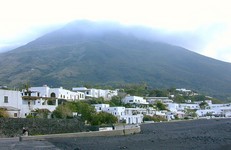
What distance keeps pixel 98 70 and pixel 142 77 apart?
1565 centimetres

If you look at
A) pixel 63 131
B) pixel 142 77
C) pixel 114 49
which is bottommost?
pixel 63 131

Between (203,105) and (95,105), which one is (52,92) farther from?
(203,105)

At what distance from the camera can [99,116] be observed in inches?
1827

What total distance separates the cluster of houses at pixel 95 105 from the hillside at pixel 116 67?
1156 inches

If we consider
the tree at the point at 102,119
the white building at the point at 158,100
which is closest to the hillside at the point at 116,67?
the white building at the point at 158,100

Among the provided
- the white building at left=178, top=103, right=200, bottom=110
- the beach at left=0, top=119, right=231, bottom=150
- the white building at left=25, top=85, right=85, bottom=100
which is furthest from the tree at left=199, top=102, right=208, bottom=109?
the beach at left=0, top=119, right=231, bottom=150

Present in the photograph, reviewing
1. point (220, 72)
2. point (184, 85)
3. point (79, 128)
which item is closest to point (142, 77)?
point (184, 85)

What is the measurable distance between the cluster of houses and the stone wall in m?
6.04

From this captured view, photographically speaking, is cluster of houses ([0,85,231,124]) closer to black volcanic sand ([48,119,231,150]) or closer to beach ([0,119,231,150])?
beach ([0,119,231,150])

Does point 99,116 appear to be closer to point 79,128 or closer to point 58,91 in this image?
point 79,128

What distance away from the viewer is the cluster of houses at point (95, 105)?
40781mm

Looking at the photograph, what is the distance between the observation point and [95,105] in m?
62.2

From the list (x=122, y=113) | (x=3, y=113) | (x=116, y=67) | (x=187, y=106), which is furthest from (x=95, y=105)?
(x=116, y=67)

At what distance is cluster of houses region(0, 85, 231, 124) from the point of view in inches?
1606
